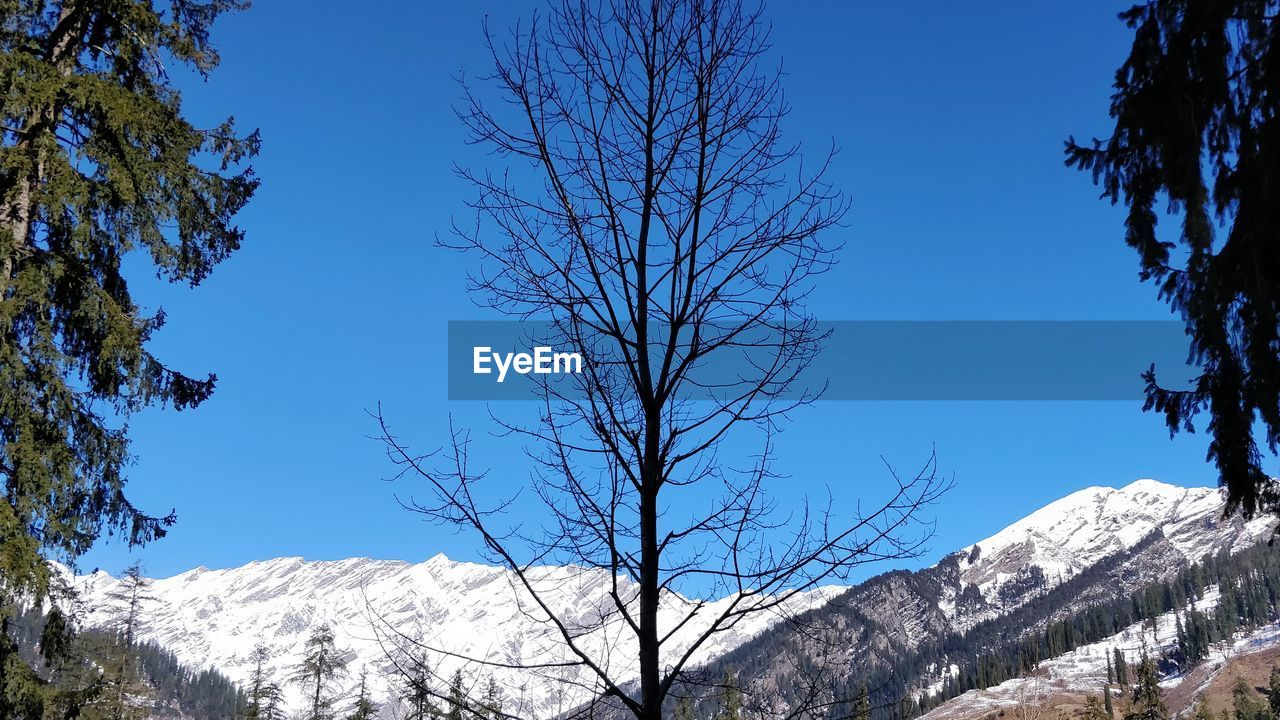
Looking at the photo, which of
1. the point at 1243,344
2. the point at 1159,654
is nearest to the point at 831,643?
the point at 1243,344

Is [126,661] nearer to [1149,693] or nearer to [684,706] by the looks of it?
[684,706]

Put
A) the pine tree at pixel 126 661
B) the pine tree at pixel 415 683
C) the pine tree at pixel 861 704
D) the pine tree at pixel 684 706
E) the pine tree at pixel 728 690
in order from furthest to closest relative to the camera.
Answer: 1. the pine tree at pixel 126 661
2. the pine tree at pixel 684 706
3. the pine tree at pixel 415 683
4. the pine tree at pixel 861 704
5. the pine tree at pixel 728 690

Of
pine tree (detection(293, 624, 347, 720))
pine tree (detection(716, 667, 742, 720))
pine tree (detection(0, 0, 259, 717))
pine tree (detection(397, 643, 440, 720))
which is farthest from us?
pine tree (detection(293, 624, 347, 720))

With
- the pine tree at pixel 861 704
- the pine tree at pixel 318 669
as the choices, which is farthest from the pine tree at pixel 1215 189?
the pine tree at pixel 318 669

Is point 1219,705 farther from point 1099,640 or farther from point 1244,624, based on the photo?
point 1099,640

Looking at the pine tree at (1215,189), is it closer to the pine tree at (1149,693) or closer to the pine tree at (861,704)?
the pine tree at (861,704)

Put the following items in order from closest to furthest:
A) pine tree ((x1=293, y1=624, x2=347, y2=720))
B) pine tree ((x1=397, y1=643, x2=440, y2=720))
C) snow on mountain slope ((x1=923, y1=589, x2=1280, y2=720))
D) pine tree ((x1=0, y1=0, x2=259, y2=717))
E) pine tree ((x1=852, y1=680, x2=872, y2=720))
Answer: pine tree ((x1=852, y1=680, x2=872, y2=720)) → pine tree ((x1=397, y1=643, x2=440, y2=720)) → pine tree ((x1=0, y1=0, x2=259, y2=717)) → pine tree ((x1=293, y1=624, x2=347, y2=720)) → snow on mountain slope ((x1=923, y1=589, x2=1280, y2=720))

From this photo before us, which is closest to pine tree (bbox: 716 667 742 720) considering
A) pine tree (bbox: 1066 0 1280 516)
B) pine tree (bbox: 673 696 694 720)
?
pine tree (bbox: 673 696 694 720)

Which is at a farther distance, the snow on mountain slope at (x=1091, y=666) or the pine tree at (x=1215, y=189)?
the snow on mountain slope at (x=1091, y=666)

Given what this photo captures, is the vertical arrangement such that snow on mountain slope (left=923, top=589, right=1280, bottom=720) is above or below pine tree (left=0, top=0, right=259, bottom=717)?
below

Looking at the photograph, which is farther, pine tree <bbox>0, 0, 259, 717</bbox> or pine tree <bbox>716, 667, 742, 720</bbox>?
pine tree <bbox>0, 0, 259, 717</bbox>

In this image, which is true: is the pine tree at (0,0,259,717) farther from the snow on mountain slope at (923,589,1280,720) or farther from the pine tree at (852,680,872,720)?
the snow on mountain slope at (923,589,1280,720)

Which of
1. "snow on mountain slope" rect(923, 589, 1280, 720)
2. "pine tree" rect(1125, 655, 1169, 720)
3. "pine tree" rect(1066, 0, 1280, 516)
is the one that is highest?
"pine tree" rect(1066, 0, 1280, 516)

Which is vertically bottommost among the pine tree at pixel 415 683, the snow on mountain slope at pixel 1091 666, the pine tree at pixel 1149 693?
the snow on mountain slope at pixel 1091 666
